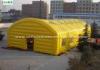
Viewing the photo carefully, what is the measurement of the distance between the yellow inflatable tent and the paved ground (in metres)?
0.58

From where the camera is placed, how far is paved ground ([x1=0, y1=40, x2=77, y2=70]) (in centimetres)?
1395

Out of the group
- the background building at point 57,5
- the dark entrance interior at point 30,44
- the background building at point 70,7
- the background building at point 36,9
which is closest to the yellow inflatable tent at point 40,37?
the dark entrance interior at point 30,44

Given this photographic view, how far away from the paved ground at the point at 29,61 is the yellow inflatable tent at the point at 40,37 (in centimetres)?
58

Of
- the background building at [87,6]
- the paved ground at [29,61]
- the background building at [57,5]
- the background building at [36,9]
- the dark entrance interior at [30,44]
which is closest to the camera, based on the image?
the paved ground at [29,61]

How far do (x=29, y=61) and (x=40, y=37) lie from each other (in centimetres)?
326

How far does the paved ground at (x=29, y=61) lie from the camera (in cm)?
1395

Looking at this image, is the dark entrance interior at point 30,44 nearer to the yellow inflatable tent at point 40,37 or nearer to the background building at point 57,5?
the yellow inflatable tent at point 40,37

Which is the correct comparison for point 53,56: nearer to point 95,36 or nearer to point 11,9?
point 95,36

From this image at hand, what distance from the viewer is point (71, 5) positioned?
244ft

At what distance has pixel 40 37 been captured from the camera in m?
18.9

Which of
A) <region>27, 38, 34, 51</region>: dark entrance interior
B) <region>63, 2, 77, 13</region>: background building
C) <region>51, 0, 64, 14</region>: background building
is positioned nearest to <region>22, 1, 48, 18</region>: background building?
<region>51, 0, 64, 14</region>: background building

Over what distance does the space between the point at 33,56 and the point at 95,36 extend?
5243 mm

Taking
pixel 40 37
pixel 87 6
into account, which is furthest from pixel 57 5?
pixel 40 37

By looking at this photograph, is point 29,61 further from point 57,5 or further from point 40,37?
point 57,5
